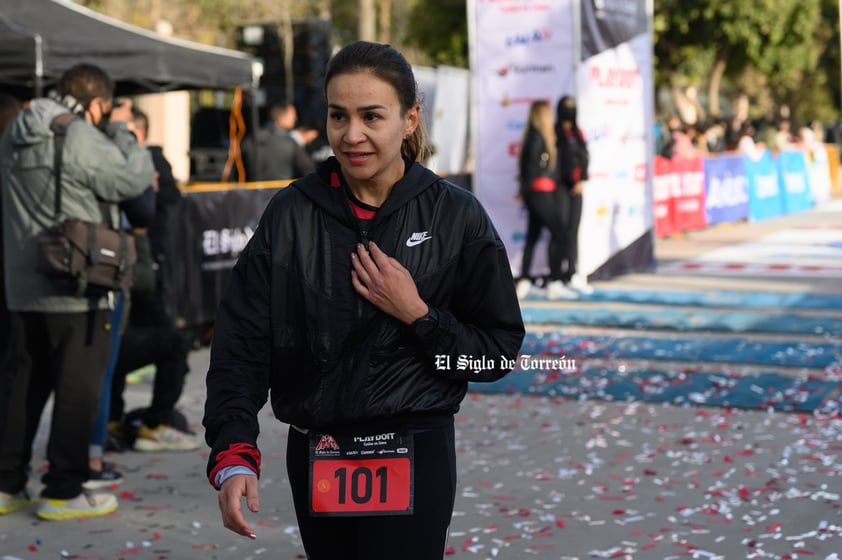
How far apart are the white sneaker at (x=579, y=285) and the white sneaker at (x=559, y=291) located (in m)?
0.08

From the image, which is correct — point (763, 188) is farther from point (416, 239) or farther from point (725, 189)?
point (416, 239)

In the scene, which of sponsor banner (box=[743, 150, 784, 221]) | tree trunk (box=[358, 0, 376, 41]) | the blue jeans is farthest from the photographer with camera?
tree trunk (box=[358, 0, 376, 41])

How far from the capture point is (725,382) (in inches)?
347

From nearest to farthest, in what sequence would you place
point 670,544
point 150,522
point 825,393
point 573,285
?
point 670,544
point 150,522
point 825,393
point 573,285

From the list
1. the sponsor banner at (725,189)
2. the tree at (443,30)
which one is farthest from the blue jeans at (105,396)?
the tree at (443,30)

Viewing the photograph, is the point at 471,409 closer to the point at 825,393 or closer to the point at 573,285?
the point at 825,393

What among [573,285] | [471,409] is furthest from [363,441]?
[573,285]

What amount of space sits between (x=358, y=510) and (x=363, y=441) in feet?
0.53

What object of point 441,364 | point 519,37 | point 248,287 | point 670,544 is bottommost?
→ point 670,544

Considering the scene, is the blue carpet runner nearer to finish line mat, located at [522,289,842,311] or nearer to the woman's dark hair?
finish line mat, located at [522,289,842,311]

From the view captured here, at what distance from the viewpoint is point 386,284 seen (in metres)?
2.95

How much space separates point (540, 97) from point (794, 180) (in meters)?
14.6

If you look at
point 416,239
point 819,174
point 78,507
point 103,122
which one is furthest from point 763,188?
point 416,239

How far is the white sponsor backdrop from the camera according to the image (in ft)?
44.5
